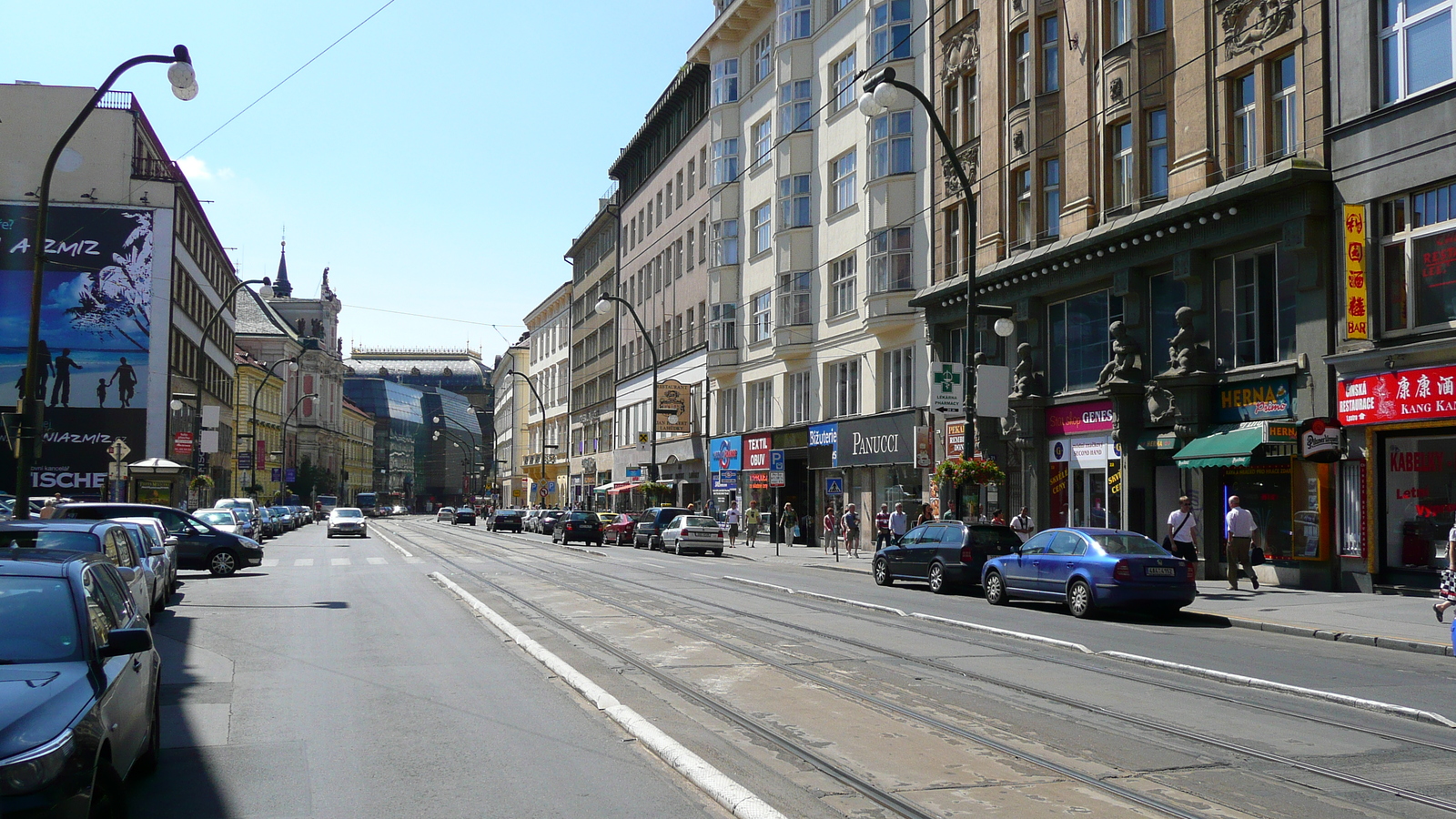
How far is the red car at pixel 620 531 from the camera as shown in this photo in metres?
50.7

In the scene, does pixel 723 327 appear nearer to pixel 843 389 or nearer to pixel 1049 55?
pixel 843 389

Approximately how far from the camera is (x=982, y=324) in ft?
111

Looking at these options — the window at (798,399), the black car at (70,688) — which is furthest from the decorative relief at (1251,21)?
the window at (798,399)

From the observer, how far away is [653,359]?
52.7 metres

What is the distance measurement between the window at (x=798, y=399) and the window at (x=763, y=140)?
9.17 m

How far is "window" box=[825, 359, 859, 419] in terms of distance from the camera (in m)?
42.3

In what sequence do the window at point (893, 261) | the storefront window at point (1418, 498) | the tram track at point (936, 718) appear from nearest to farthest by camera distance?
the tram track at point (936, 718) < the storefront window at point (1418, 498) < the window at point (893, 261)

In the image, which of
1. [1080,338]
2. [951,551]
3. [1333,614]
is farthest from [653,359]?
[1333,614]

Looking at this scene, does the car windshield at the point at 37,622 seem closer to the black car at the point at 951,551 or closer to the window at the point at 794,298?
the black car at the point at 951,551

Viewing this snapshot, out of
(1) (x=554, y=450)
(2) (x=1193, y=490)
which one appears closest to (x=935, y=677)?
(2) (x=1193, y=490)

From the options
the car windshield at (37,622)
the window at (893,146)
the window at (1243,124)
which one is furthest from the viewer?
the window at (893,146)

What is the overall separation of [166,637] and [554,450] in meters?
83.4

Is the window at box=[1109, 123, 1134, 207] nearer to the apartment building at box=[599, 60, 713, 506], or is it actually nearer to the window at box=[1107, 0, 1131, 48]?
the window at box=[1107, 0, 1131, 48]

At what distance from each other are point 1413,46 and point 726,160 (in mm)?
35841
